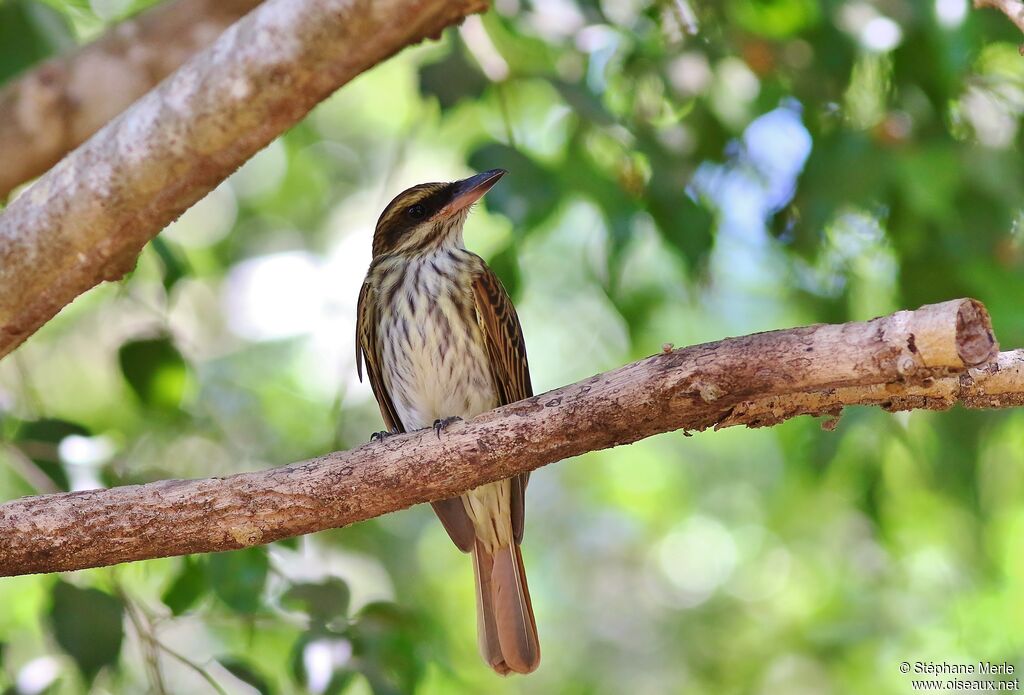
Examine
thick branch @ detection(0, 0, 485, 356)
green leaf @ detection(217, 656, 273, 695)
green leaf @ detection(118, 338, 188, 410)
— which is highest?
green leaf @ detection(118, 338, 188, 410)

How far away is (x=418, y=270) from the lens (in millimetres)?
4703

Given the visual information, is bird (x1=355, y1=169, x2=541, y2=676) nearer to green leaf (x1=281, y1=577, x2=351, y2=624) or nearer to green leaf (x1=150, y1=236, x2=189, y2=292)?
green leaf (x1=281, y1=577, x2=351, y2=624)

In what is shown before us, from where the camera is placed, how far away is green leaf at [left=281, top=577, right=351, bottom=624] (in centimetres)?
365

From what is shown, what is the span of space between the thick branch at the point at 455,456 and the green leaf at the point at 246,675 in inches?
24.3

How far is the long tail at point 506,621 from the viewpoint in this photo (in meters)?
4.30

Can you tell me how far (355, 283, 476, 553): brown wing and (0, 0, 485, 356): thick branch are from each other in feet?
6.32

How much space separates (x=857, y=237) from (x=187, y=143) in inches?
118

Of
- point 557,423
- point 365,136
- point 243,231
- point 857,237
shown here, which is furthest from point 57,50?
point 365,136

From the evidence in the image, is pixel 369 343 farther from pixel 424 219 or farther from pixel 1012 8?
pixel 1012 8

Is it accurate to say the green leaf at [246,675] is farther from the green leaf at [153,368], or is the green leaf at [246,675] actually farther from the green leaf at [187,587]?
the green leaf at [153,368]

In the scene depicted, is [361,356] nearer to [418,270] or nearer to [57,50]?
[418,270]

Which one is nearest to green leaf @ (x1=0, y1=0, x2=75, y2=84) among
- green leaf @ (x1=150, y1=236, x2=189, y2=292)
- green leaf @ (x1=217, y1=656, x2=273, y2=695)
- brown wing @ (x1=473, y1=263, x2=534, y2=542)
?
green leaf @ (x1=150, y1=236, x2=189, y2=292)

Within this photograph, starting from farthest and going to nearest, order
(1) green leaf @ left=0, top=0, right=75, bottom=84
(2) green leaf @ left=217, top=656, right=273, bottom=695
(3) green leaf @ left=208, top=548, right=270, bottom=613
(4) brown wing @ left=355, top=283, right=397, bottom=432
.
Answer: (4) brown wing @ left=355, top=283, right=397, bottom=432, (1) green leaf @ left=0, top=0, right=75, bottom=84, (3) green leaf @ left=208, top=548, right=270, bottom=613, (2) green leaf @ left=217, top=656, right=273, bottom=695

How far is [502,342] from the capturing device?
180 inches
